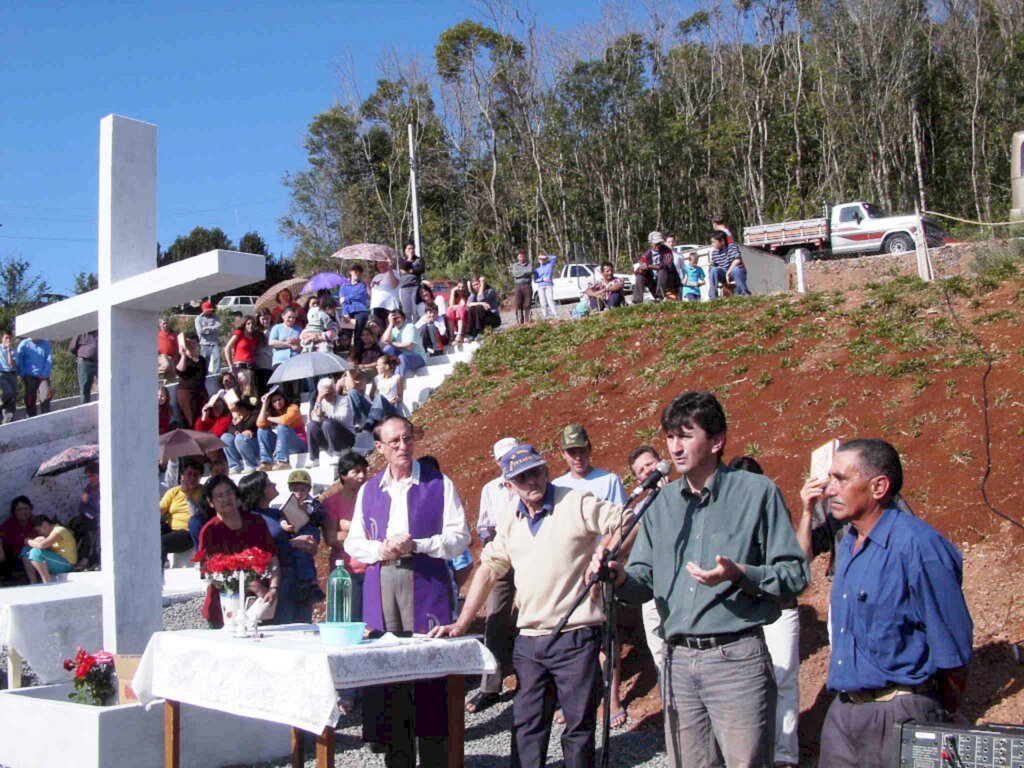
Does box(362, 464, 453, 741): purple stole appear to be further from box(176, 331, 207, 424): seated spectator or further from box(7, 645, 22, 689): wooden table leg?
box(176, 331, 207, 424): seated spectator

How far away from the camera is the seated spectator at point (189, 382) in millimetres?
16234

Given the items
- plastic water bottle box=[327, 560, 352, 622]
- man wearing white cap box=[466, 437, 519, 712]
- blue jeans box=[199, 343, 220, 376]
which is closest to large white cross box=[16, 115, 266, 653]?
plastic water bottle box=[327, 560, 352, 622]

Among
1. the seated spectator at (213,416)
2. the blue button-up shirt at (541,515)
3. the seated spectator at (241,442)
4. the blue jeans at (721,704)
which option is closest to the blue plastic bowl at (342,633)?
the blue button-up shirt at (541,515)

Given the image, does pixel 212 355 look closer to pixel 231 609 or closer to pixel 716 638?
pixel 231 609

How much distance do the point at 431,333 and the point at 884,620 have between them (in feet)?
47.2

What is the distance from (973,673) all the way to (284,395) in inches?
456

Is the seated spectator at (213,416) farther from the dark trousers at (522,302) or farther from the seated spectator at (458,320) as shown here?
the dark trousers at (522,302)

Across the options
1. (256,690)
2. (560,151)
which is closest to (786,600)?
(256,690)

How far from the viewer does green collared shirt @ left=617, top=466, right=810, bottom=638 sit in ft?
14.3

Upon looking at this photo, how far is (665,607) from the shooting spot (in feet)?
15.4

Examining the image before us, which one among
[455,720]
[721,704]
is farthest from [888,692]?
[455,720]

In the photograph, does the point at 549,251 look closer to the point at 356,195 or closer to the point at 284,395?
the point at 356,195

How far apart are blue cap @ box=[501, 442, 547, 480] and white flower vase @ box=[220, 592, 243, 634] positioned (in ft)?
5.44

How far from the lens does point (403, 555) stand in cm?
634
